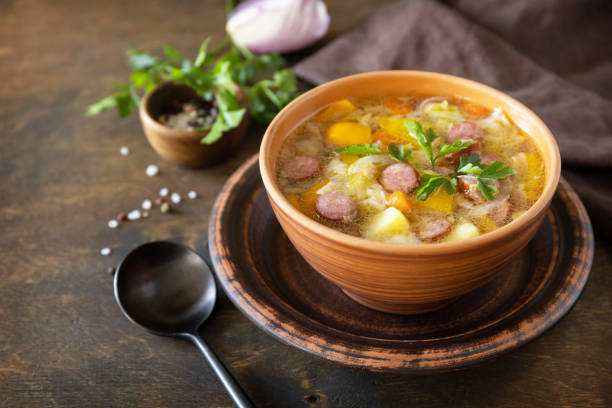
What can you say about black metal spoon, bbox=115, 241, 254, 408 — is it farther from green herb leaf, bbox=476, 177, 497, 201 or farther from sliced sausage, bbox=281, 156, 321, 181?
green herb leaf, bbox=476, 177, 497, 201

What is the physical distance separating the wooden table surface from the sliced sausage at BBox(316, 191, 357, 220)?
0.44 m

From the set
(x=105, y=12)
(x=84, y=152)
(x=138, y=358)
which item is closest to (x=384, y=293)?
(x=138, y=358)

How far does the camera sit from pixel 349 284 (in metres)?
1.39

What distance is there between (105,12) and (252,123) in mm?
1563

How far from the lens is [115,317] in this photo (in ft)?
5.56

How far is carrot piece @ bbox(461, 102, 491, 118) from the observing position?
1.72 metres

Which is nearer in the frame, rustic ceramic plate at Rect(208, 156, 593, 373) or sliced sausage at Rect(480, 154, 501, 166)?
rustic ceramic plate at Rect(208, 156, 593, 373)

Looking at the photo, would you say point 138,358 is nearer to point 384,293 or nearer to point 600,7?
point 384,293

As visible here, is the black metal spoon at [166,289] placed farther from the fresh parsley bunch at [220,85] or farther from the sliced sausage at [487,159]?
the sliced sausage at [487,159]

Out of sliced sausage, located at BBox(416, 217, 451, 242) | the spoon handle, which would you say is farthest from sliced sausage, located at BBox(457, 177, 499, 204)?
the spoon handle

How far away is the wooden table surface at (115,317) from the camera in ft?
4.83

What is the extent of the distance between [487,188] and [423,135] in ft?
0.85

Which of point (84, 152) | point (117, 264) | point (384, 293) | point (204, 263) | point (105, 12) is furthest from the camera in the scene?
point (105, 12)

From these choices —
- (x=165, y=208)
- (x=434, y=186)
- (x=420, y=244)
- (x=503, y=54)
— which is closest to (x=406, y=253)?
(x=420, y=244)
